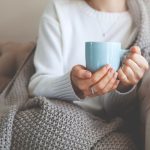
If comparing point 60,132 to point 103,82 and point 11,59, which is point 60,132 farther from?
point 11,59

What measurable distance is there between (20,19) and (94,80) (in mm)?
774

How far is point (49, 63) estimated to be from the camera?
2.82ft

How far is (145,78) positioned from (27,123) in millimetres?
313

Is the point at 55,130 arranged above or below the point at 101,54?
below

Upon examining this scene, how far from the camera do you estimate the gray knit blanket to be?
25.6 inches

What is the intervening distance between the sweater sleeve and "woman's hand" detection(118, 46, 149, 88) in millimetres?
150

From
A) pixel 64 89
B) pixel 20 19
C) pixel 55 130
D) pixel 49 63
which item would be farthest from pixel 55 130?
pixel 20 19

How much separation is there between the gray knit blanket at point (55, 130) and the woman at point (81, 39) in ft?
0.24

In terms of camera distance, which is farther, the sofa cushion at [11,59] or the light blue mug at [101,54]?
the sofa cushion at [11,59]

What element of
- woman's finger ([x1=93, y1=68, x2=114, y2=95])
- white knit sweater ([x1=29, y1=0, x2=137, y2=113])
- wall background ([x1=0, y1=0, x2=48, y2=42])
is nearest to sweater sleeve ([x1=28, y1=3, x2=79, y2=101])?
white knit sweater ([x1=29, y1=0, x2=137, y2=113])

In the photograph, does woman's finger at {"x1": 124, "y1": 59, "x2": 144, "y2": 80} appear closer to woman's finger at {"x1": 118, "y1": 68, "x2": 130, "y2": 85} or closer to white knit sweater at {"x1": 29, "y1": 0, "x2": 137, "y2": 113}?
woman's finger at {"x1": 118, "y1": 68, "x2": 130, "y2": 85}

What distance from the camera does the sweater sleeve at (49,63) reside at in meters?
0.78

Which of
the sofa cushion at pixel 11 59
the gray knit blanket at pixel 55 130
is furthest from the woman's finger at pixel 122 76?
the sofa cushion at pixel 11 59

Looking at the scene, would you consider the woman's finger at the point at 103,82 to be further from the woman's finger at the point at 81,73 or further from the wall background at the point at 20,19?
the wall background at the point at 20,19
